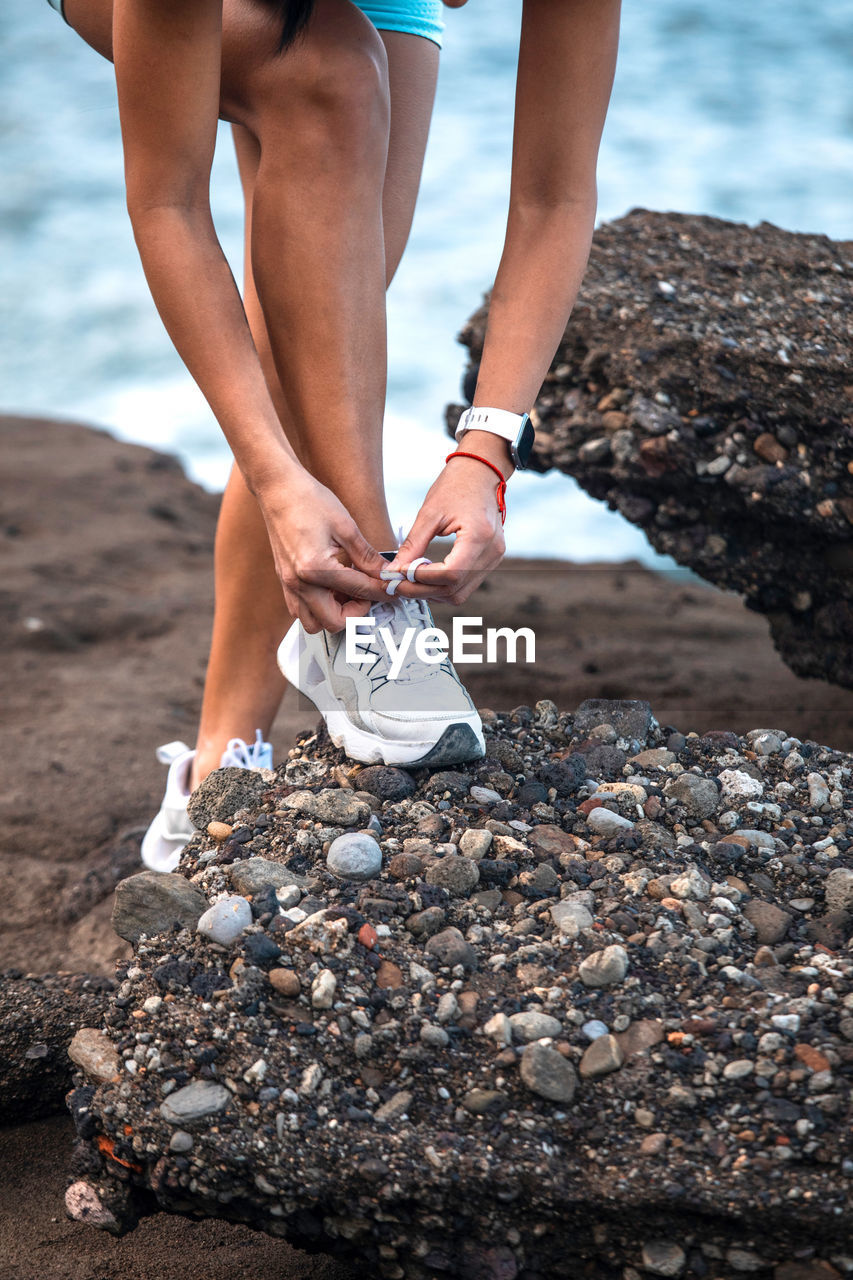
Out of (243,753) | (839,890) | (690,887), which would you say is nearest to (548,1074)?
(690,887)

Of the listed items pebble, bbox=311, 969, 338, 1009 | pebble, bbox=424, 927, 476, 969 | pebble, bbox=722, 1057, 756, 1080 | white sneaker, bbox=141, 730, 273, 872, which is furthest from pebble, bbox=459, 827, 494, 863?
white sneaker, bbox=141, 730, 273, 872

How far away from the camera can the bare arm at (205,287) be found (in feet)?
3.75

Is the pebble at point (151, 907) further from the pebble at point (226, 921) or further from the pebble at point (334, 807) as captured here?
the pebble at point (334, 807)

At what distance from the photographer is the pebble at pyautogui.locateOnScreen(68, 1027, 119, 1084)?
103 centimetres

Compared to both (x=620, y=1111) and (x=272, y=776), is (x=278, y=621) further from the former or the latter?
(x=620, y=1111)

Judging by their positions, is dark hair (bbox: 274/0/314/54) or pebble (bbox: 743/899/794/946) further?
dark hair (bbox: 274/0/314/54)

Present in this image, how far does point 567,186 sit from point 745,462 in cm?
65

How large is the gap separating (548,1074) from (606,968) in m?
0.12

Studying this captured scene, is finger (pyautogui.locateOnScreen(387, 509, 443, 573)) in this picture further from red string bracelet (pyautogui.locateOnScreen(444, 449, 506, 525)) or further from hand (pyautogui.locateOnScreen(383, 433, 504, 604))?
red string bracelet (pyautogui.locateOnScreen(444, 449, 506, 525))

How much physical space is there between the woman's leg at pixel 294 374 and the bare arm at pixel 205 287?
0.11 metres

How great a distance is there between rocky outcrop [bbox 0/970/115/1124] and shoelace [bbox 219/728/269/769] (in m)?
0.41

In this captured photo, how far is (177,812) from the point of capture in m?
1.67

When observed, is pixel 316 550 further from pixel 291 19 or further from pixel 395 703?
pixel 291 19

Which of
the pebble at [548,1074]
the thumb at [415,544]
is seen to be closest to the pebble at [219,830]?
the thumb at [415,544]
